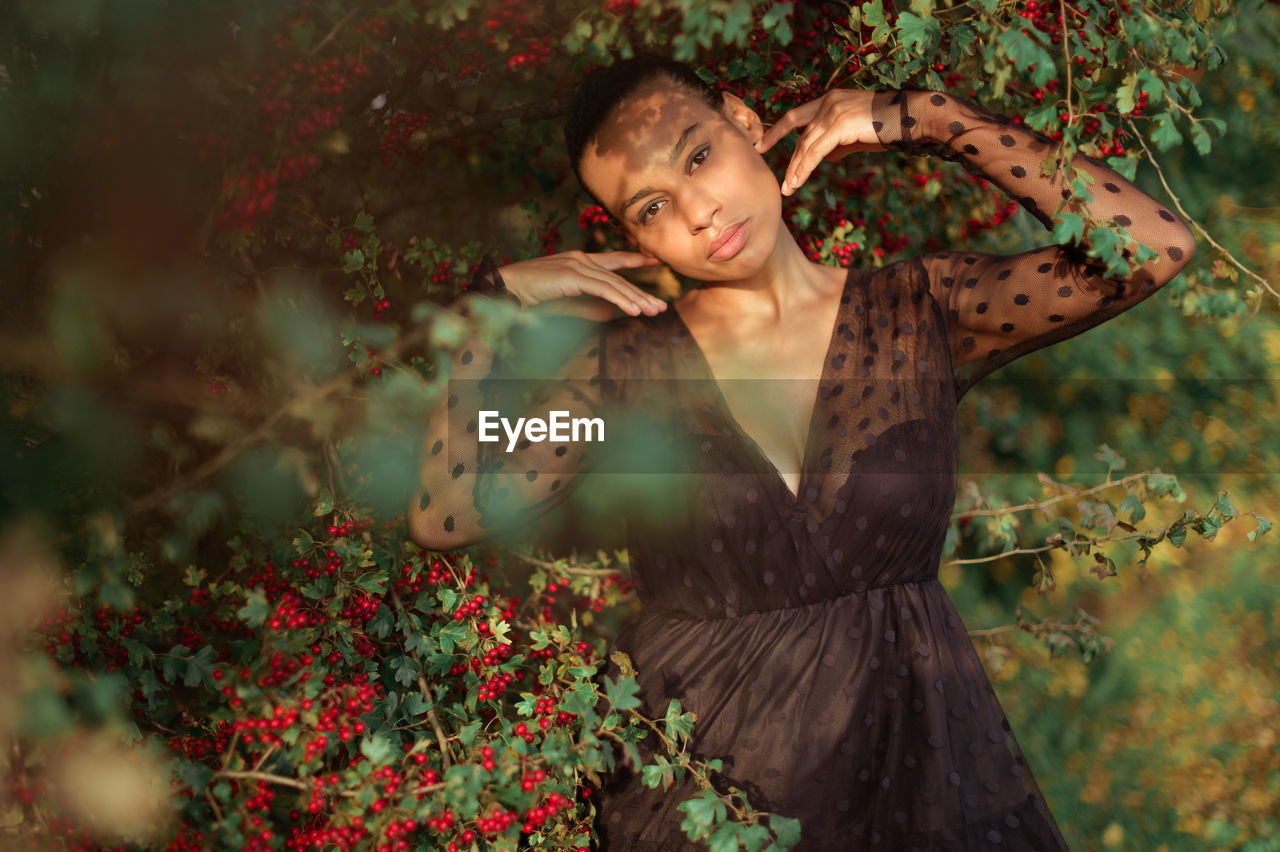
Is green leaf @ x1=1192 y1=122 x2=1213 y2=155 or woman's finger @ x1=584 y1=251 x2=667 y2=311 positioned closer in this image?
green leaf @ x1=1192 y1=122 x2=1213 y2=155

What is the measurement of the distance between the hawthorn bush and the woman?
4.2 inches

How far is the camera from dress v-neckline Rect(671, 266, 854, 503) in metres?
1.94

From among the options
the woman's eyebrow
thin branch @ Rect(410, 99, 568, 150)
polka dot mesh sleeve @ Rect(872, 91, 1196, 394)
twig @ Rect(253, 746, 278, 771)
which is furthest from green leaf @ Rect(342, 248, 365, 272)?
polka dot mesh sleeve @ Rect(872, 91, 1196, 394)

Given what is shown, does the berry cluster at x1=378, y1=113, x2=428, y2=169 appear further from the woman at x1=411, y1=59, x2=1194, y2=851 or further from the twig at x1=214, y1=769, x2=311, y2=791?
the twig at x1=214, y1=769, x2=311, y2=791

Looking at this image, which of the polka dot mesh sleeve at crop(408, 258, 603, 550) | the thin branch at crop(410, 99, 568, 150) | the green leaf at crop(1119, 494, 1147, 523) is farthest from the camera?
the thin branch at crop(410, 99, 568, 150)

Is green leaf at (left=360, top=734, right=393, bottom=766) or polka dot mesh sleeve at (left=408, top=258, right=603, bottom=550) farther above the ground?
polka dot mesh sleeve at (left=408, top=258, right=603, bottom=550)

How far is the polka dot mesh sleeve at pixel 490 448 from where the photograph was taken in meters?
1.96

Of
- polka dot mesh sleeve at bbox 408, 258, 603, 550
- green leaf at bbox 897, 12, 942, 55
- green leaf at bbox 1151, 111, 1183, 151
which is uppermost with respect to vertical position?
green leaf at bbox 897, 12, 942, 55

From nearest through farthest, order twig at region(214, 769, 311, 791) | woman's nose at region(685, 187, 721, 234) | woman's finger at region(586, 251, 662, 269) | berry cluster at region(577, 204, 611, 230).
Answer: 1. twig at region(214, 769, 311, 791)
2. woman's nose at region(685, 187, 721, 234)
3. woman's finger at region(586, 251, 662, 269)
4. berry cluster at region(577, 204, 611, 230)

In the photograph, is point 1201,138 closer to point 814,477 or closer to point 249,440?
point 814,477

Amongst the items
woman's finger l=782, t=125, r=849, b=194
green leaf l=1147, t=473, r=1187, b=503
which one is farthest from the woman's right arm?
green leaf l=1147, t=473, r=1187, b=503

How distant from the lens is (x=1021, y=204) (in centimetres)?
191

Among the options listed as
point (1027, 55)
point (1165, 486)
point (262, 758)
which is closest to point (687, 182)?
point (1027, 55)

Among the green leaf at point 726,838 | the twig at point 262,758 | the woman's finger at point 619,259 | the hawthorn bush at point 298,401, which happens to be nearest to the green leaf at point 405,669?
the hawthorn bush at point 298,401
